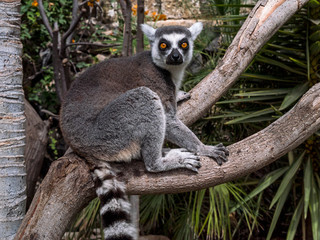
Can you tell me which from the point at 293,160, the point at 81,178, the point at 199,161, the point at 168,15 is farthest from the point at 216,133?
the point at 168,15

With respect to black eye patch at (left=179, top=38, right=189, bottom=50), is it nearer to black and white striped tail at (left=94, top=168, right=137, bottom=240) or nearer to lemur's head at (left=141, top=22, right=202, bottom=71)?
lemur's head at (left=141, top=22, right=202, bottom=71)

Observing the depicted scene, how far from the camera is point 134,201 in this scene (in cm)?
426

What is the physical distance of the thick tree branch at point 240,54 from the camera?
3.66m

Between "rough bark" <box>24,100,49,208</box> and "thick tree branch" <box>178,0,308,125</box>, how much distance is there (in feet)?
7.82

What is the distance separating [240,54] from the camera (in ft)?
12.0

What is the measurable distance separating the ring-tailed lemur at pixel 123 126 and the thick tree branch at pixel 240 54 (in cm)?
31

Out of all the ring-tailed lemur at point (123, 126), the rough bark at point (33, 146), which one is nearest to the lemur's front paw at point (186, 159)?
the ring-tailed lemur at point (123, 126)

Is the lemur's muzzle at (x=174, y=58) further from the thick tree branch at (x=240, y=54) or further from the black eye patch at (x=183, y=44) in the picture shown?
the thick tree branch at (x=240, y=54)

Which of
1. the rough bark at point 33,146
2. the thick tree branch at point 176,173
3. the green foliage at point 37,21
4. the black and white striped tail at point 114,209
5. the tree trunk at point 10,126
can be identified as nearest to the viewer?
the black and white striped tail at point 114,209

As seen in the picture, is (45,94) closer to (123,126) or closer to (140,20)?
(140,20)

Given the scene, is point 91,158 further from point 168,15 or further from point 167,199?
point 168,15

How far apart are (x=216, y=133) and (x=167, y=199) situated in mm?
1173

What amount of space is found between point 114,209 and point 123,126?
722 millimetres

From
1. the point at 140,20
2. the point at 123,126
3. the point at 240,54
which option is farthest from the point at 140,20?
the point at 123,126
